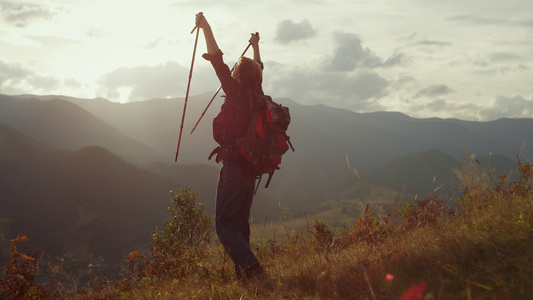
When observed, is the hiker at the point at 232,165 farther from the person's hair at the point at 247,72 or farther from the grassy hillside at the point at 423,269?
the grassy hillside at the point at 423,269

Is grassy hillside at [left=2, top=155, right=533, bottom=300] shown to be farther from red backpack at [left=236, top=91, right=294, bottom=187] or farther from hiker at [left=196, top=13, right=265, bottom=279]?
red backpack at [left=236, top=91, right=294, bottom=187]

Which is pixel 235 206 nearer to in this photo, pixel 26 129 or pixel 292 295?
pixel 292 295

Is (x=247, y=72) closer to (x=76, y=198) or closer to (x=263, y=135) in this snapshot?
(x=263, y=135)

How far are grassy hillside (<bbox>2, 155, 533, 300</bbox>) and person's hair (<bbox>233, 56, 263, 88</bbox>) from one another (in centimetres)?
195

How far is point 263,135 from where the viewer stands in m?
4.11

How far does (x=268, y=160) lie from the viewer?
4.17m

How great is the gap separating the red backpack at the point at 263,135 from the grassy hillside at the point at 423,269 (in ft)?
3.57

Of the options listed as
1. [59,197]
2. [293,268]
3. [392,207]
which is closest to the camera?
[293,268]

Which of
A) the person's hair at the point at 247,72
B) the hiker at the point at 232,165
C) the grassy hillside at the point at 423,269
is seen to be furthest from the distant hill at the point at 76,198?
the person's hair at the point at 247,72

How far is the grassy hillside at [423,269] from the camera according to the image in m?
2.67

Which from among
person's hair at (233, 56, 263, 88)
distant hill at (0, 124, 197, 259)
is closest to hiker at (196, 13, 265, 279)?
person's hair at (233, 56, 263, 88)

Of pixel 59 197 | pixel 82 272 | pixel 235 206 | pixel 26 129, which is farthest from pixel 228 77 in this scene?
pixel 26 129

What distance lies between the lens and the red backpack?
4023 millimetres

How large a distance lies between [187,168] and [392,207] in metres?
148
